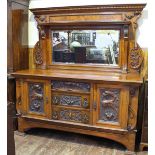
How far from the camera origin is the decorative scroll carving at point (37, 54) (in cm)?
320

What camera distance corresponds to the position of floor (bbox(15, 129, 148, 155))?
248cm

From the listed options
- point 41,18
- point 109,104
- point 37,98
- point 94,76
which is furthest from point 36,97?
point 41,18

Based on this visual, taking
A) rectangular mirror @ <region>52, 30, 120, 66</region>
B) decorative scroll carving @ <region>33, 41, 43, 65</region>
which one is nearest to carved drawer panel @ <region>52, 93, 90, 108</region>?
rectangular mirror @ <region>52, 30, 120, 66</region>

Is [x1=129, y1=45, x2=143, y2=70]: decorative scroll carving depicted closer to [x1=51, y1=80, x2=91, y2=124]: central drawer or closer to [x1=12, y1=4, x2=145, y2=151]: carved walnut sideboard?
[x1=12, y1=4, x2=145, y2=151]: carved walnut sideboard

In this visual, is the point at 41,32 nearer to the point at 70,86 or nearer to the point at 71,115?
the point at 70,86

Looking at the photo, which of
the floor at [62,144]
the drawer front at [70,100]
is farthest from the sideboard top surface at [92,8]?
the floor at [62,144]

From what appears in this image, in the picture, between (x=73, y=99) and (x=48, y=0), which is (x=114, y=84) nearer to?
(x=73, y=99)

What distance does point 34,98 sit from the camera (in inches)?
110

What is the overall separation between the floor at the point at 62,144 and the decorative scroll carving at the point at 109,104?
1.24 ft

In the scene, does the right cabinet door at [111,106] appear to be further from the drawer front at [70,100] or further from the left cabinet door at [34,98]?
the left cabinet door at [34,98]

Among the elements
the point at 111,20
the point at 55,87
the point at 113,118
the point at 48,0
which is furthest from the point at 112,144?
the point at 48,0

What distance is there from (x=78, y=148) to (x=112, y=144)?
0.45 m

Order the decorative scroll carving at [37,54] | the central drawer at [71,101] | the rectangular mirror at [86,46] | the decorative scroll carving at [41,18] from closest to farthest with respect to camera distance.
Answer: the central drawer at [71,101] → the rectangular mirror at [86,46] → the decorative scroll carving at [41,18] → the decorative scroll carving at [37,54]

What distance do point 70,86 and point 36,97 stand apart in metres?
0.50
